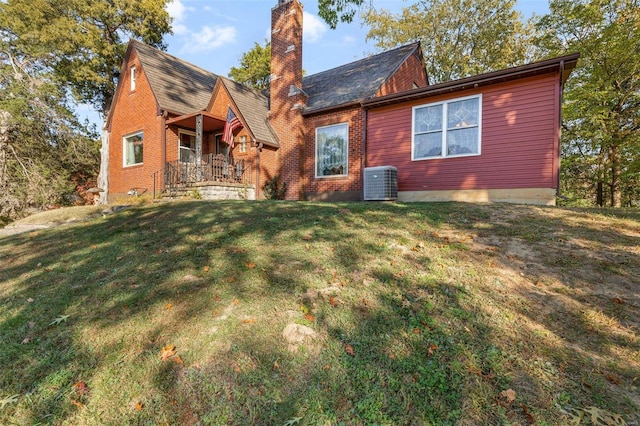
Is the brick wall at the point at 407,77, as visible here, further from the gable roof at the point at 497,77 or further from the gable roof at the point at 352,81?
the gable roof at the point at 497,77

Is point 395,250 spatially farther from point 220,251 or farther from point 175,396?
point 175,396

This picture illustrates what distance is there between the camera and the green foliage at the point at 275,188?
12039 mm

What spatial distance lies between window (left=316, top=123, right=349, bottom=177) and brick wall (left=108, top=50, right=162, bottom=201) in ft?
21.0

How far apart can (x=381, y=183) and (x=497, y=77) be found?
3.91 metres

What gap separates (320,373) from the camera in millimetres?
2229

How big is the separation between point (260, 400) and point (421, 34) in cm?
2585

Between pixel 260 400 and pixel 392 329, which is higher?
pixel 392 329

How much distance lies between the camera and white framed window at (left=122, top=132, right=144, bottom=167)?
13.9 m

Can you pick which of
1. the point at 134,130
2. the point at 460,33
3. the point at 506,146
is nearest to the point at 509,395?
the point at 506,146

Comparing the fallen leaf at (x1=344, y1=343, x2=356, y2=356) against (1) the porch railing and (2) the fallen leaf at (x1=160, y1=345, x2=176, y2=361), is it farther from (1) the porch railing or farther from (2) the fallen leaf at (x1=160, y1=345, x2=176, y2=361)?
(1) the porch railing

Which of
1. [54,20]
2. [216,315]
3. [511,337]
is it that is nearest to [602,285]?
[511,337]

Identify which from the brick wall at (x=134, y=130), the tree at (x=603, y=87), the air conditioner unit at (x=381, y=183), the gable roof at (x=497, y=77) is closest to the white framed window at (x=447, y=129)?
the gable roof at (x=497, y=77)

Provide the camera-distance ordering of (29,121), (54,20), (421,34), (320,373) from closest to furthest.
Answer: (320,373), (29,121), (54,20), (421,34)

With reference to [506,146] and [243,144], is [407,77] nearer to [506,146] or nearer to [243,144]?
[506,146]
